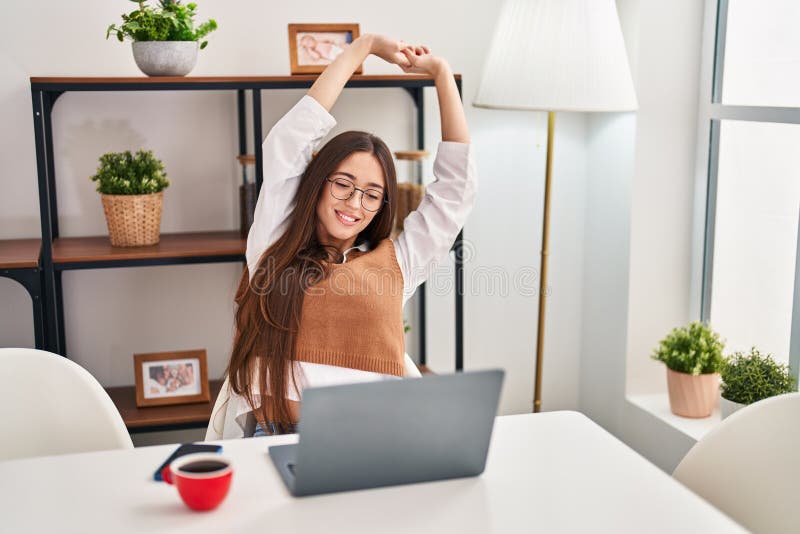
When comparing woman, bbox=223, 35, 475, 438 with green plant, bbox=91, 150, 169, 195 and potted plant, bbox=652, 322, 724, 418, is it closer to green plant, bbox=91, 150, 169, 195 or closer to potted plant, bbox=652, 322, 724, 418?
green plant, bbox=91, 150, 169, 195

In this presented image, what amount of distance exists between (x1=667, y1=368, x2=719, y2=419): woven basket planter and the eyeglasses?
1.19m

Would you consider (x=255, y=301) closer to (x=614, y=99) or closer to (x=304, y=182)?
(x=304, y=182)

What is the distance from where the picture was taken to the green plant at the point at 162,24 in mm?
2326

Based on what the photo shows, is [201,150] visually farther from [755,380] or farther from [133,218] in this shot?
[755,380]

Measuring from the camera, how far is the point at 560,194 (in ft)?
10.2

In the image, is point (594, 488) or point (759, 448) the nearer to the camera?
point (594, 488)

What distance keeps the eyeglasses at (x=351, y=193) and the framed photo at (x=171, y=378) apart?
893mm

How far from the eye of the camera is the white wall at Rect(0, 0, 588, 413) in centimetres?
257

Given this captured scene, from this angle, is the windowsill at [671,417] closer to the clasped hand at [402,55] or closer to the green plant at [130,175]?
the clasped hand at [402,55]

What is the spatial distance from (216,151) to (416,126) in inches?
25.0

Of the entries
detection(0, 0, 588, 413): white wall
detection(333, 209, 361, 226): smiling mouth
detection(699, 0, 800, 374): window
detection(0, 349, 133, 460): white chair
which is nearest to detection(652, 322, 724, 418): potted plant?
detection(699, 0, 800, 374): window

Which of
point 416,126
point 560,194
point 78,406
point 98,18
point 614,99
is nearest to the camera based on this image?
point 78,406

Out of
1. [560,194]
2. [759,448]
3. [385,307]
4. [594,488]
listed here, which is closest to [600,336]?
[560,194]

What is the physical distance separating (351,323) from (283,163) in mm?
386
